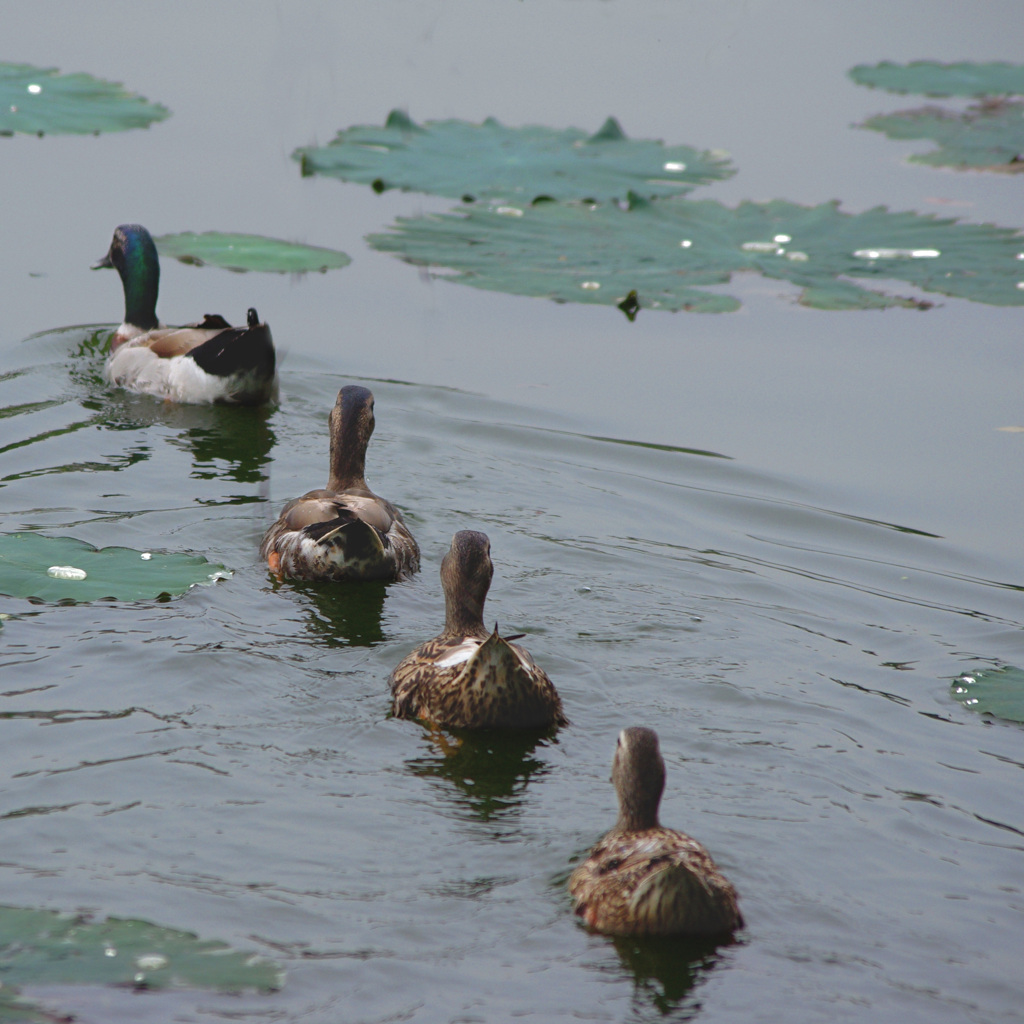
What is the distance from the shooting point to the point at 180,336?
10.8 meters

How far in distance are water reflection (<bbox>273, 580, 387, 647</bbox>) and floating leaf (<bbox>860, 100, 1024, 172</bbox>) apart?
8732 millimetres

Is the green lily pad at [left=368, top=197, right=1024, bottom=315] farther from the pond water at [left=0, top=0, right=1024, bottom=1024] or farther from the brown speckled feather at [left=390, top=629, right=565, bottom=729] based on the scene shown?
the brown speckled feather at [left=390, top=629, right=565, bottom=729]

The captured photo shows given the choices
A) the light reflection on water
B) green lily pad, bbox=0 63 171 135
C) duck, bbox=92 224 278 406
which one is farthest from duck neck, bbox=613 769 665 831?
green lily pad, bbox=0 63 171 135

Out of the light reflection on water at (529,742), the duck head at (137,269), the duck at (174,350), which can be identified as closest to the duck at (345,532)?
the light reflection on water at (529,742)

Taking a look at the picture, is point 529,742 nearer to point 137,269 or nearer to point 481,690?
point 481,690

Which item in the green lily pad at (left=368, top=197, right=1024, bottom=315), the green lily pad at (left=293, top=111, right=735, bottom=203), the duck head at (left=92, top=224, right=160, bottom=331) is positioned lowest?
the duck head at (left=92, top=224, right=160, bottom=331)

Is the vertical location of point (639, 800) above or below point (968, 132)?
below

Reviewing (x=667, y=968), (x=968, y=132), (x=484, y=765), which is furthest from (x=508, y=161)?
(x=667, y=968)

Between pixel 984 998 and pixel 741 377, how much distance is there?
6.44 m

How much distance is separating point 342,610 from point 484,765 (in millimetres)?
1752

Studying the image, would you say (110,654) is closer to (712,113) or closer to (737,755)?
(737,755)

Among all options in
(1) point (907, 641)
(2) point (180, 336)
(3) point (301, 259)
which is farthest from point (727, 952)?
(3) point (301, 259)

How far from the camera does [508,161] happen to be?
45.0 feet

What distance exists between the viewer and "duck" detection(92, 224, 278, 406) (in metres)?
10.3
